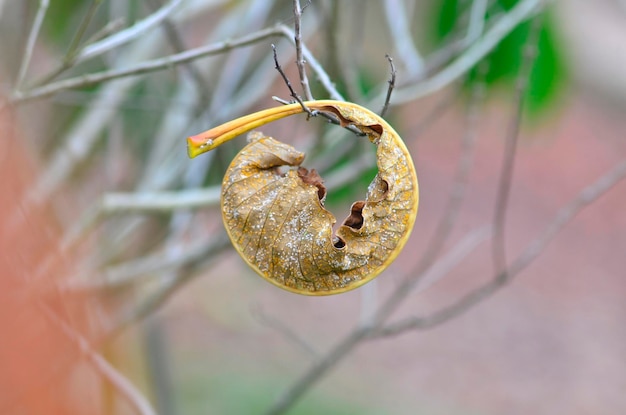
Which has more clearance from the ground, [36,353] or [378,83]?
[36,353]

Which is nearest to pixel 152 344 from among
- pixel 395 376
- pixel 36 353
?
pixel 36 353

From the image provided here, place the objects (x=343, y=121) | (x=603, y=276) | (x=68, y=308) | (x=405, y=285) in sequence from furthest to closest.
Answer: (x=603, y=276) < (x=405, y=285) < (x=343, y=121) < (x=68, y=308)

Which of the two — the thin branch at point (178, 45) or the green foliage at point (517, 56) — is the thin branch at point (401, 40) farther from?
the thin branch at point (178, 45)

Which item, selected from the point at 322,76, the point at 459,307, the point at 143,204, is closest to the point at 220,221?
the point at 143,204

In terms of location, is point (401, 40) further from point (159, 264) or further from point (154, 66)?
point (154, 66)

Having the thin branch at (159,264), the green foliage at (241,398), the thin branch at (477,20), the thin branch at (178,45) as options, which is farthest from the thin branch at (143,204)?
the green foliage at (241,398)

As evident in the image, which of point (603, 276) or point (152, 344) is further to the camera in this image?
point (603, 276)

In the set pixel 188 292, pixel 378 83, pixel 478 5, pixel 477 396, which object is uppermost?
pixel 478 5

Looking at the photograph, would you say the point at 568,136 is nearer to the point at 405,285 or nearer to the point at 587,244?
the point at 587,244
